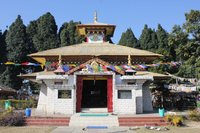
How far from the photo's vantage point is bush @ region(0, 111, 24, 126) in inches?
647

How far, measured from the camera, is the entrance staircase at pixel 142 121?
16.8 meters

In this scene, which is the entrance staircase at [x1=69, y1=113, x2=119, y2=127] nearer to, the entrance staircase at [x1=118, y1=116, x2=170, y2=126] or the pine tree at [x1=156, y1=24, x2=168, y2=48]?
the entrance staircase at [x1=118, y1=116, x2=170, y2=126]

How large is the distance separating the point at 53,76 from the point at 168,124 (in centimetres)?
908

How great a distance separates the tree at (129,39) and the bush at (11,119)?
38.2m

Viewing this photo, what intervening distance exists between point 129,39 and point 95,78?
34082mm

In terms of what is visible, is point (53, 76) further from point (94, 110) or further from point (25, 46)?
point (25, 46)

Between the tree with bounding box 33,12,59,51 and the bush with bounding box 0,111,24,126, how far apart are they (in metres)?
31.5

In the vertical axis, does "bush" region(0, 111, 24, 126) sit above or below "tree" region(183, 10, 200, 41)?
below

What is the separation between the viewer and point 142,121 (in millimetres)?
17078

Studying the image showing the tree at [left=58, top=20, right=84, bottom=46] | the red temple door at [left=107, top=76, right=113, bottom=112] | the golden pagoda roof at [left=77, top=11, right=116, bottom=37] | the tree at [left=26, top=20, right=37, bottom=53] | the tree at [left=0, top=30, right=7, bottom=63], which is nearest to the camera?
the red temple door at [left=107, top=76, right=113, bottom=112]

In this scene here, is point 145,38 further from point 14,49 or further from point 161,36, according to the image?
point 14,49

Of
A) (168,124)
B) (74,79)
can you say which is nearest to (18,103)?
(74,79)

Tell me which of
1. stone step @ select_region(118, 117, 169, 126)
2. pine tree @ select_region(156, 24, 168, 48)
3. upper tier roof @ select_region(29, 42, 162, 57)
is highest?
pine tree @ select_region(156, 24, 168, 48)

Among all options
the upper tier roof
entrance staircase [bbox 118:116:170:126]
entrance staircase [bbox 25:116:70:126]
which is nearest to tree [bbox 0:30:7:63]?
the upper tier roof
